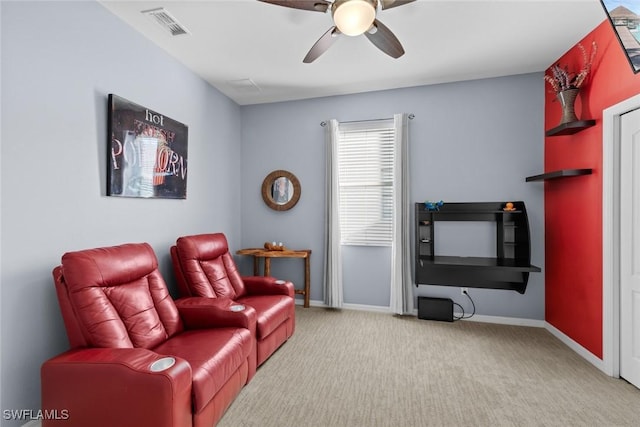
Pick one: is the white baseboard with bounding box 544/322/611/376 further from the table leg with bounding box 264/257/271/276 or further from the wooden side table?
the table leg with bounding box 264/257/271/276

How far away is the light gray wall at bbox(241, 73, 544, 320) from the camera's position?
354cm

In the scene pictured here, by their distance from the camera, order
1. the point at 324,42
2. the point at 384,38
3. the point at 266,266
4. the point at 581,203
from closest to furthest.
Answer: the point at 384,38 < the point at 324,42 < the point at 581,203 < the point at 266,266

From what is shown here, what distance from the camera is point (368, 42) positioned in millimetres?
2895

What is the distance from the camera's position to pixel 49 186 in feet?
6.48

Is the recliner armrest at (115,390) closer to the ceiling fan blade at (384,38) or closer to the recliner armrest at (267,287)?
the recliner armrest at (267,287)

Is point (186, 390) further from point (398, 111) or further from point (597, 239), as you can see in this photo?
point (398, 111)

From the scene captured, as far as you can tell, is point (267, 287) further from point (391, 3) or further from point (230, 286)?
point (391, 3)

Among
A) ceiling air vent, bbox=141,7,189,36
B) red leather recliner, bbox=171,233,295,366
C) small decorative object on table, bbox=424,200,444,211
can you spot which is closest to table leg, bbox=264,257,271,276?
red leather recliner, bbox=171,233,295,366

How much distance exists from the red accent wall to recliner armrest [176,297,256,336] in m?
2.88

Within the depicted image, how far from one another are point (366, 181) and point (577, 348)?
2721 mm

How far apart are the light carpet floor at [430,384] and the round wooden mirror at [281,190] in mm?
1765

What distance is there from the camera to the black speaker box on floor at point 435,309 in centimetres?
363

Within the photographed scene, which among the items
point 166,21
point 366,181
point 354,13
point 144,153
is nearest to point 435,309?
point 366,181

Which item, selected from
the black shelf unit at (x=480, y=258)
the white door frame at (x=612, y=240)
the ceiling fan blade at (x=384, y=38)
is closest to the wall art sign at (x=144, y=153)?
the ceiling fan blade at (x=384, y=38)
